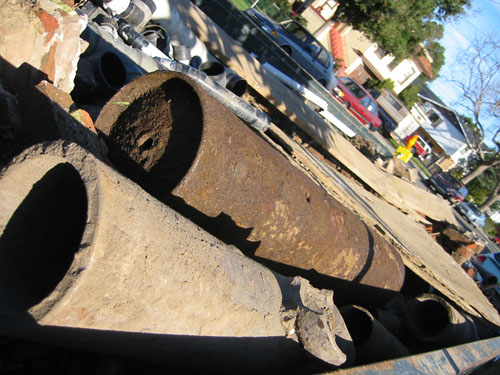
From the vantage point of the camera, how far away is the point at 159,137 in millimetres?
2256

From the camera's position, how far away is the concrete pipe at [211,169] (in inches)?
84.1

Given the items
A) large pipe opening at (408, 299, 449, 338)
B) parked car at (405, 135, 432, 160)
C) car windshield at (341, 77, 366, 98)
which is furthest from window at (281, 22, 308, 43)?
parked car at (405, 135, 432, 160)

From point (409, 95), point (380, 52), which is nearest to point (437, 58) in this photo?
point (409, 95)

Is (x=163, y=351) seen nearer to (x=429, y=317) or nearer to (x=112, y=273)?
(x=112, y=273)

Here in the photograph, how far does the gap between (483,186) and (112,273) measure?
106 feet

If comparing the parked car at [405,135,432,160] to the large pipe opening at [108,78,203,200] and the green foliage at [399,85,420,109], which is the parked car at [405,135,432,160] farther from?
the large pipe opening at [108,78,203,200]

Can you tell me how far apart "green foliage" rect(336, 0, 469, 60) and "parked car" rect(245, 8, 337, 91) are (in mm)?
8677

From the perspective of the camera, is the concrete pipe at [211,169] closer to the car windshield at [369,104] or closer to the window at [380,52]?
the car windshield at [369,104]

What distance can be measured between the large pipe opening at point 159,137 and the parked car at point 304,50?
11.4 meters

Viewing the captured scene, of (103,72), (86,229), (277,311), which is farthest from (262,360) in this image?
(103,72)

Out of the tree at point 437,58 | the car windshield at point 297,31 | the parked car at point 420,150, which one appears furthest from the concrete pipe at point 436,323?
the tree at point 437,58

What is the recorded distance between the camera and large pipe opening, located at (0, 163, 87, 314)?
1.37 m

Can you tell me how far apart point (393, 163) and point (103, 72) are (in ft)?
27.9

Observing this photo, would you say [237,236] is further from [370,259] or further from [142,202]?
[370,259]
